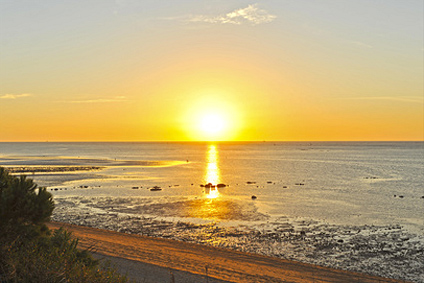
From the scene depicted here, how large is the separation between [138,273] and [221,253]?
24.9ft

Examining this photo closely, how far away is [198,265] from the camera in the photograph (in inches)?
865

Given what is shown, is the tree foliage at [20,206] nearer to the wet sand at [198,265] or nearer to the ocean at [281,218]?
the wet sand at [198,265]

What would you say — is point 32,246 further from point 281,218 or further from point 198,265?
point 281,218

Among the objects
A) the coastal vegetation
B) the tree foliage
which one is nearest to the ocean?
the coastal vegetation

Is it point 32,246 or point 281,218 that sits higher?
point 281,218

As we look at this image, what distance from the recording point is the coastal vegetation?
32.9 ft

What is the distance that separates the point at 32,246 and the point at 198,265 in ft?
40.7

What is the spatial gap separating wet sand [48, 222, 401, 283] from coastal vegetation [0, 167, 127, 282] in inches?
280

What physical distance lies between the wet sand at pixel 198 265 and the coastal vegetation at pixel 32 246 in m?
7.12

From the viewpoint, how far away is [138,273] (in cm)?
1981

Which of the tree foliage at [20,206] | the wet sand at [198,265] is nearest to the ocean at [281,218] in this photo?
the wet sand at [198,265]

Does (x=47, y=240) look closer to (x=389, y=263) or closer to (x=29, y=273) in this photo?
(x=29, y=273)

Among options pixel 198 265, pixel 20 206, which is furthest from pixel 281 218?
pixel 20 206

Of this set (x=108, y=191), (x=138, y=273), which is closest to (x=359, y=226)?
(x=138, y=273)
